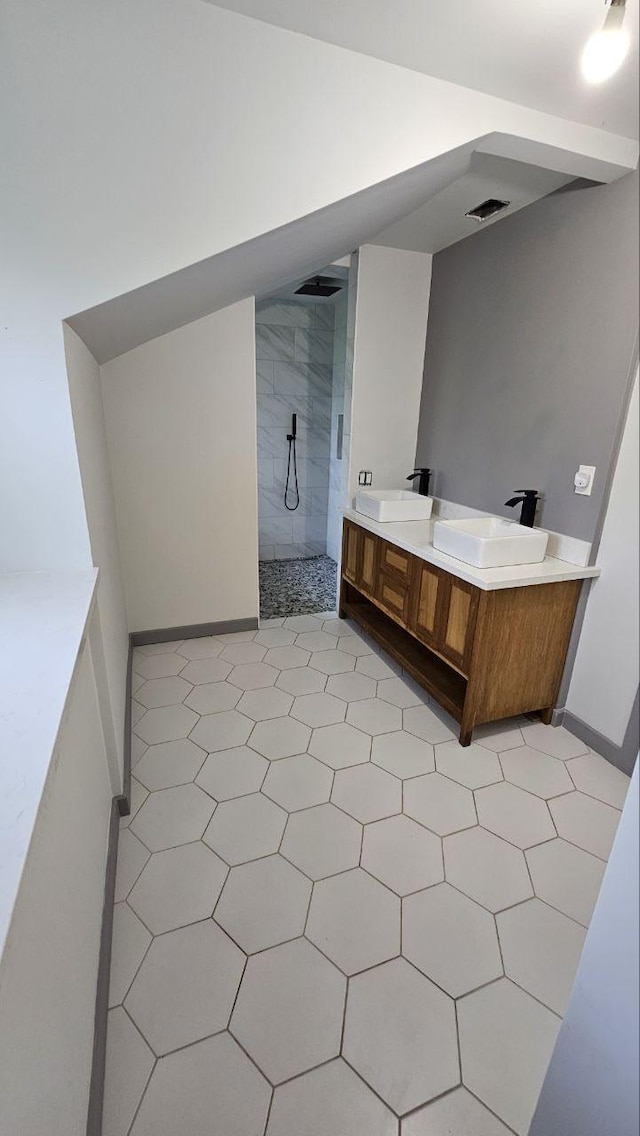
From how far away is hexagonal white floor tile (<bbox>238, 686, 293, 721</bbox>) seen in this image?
2.15m

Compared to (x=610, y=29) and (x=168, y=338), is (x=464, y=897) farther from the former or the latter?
(x=168, y=338)

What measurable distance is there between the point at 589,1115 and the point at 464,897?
0.82m

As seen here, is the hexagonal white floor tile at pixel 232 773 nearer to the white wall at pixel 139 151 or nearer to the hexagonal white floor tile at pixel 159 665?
the hexagonal white floor tile at pixel 159 665

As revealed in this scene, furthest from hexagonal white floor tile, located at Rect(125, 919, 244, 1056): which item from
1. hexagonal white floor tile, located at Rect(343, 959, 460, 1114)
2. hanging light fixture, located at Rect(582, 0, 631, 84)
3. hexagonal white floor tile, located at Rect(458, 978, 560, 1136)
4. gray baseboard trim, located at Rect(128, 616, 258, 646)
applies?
hanging light fixture, located at Rect(582, 0, 631, 84)

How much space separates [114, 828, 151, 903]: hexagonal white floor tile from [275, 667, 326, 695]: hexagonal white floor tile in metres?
0.96

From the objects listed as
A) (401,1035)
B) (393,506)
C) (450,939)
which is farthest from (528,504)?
(401,1035)

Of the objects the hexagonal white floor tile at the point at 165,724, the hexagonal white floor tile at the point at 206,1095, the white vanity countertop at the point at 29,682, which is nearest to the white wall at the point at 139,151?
the white vanity countertop at the point at 29,682

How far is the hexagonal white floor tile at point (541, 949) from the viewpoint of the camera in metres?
1.17

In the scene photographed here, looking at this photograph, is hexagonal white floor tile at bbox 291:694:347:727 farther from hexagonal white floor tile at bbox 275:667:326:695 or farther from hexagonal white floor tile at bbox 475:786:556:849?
hexagonal white floor tile at bbox 475:786:556:849

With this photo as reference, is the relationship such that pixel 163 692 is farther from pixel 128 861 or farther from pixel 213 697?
pixel 128 861

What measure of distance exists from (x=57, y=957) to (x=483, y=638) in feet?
5.10

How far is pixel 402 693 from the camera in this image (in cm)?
237

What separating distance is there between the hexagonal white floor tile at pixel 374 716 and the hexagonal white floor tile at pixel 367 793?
0.77 feet

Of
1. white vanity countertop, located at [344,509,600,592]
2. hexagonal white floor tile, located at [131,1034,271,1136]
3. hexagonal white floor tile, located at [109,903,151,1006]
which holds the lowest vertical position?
hexagonal white floor tile, located at [131,1034,271,1136]
